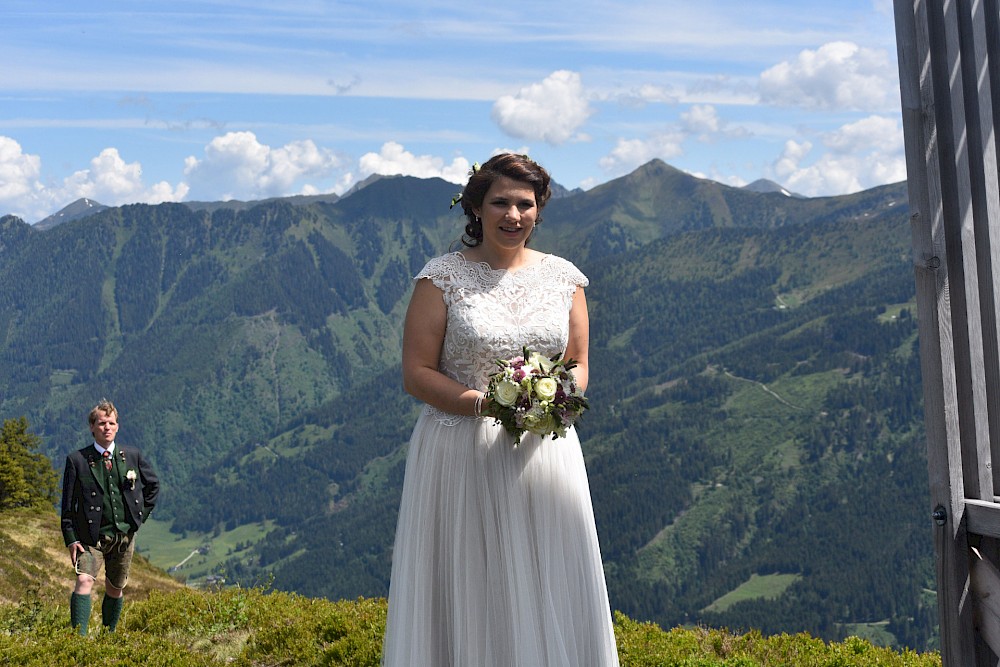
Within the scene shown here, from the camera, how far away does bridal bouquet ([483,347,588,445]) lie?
470 cm

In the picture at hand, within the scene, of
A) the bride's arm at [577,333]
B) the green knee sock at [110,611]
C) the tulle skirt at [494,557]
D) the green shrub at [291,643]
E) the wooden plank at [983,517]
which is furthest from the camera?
the green knee sock at [110,611]

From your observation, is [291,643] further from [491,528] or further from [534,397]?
[534,397]

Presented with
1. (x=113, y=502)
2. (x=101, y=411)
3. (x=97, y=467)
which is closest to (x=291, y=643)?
(x=113, y=502)

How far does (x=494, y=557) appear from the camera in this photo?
199 inches

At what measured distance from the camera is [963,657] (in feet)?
13.4

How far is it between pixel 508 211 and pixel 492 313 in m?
0.54

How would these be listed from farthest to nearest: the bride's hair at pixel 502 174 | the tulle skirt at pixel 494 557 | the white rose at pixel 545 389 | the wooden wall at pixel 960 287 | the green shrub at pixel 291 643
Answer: the green shrub at pixel 291 643
the bride's hair at pixel 502 174
the tulle skirt at pixel 494 557
the white rose at pixel 545 389
the wooden wall at pixel 960 287

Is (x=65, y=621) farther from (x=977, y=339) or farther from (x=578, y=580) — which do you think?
(x=977, y=339)

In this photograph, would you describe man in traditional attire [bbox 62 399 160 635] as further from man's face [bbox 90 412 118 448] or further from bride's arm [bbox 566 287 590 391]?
bride's arm [bbox 566 287 590 391]

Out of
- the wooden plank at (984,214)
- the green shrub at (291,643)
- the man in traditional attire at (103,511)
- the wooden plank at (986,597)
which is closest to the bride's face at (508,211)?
the wooden plank at (984,214)

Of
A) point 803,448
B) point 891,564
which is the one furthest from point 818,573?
point 803,448

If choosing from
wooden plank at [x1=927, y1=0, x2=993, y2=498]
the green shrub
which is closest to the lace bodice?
wooden plank at [x1=927, y1=0, x2=993, y2=498]

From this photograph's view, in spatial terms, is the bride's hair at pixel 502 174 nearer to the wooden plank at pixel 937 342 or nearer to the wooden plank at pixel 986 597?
the wooden plank at pixel 937 342

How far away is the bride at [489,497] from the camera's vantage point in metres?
5.01
